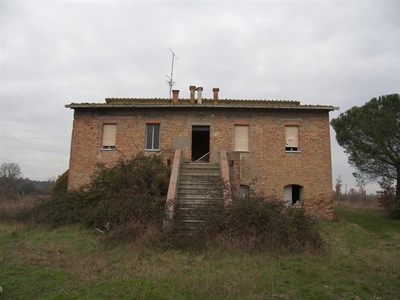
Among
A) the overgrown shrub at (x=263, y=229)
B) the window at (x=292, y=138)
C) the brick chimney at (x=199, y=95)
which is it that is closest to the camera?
the overgrown shrub at (x=263, y=229)

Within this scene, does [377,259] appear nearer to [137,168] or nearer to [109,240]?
[109,240]

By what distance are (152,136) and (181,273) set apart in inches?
396

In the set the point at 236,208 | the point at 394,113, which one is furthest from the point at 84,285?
the point at 394,113

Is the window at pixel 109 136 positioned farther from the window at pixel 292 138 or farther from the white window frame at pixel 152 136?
the window at pixel 292 138

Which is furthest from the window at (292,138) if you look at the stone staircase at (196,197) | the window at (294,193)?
the stone staircase at (196,197)

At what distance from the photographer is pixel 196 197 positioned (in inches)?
404

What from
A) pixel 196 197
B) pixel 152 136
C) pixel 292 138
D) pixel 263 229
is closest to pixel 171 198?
pixel 196 197

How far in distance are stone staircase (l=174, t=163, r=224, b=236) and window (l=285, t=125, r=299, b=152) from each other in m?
4.30

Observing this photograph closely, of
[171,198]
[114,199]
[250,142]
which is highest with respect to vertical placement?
[250,142]

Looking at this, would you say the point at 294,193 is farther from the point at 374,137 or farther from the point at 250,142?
the point at 374,137

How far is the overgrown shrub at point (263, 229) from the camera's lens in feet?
24.7

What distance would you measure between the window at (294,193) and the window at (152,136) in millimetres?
6736

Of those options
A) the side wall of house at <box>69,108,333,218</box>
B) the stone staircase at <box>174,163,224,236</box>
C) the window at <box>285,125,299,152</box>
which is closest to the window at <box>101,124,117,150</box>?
the side wall of house at <box>69,108,333,218</box>

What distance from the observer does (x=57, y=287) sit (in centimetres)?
517
